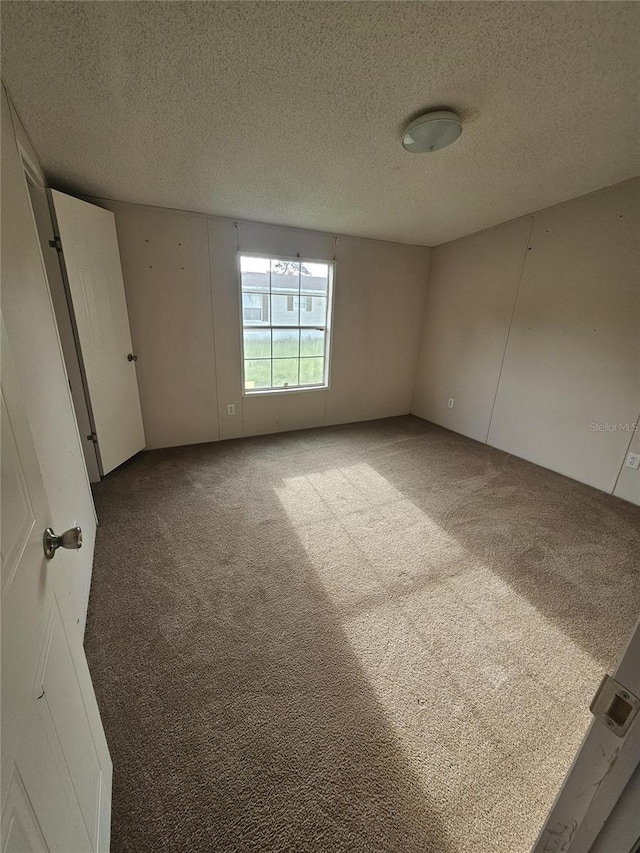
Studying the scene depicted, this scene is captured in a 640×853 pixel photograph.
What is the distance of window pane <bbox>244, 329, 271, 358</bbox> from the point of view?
343 cm

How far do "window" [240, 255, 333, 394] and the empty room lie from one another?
5cm

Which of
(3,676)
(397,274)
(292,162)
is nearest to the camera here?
(3,676)

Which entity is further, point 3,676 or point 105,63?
point 105,63

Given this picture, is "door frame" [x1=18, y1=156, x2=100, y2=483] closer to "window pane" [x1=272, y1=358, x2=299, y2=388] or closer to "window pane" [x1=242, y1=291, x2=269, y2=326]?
"window pane" [x1=242, y1=291, x2=269, y2=326]

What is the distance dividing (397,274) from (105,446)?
3.73 m

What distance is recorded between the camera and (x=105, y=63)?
4.14 feet

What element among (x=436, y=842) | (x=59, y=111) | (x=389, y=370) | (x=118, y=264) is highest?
(x=59, y=111)

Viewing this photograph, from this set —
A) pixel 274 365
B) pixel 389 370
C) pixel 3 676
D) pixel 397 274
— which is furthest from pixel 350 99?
pixel 389 370

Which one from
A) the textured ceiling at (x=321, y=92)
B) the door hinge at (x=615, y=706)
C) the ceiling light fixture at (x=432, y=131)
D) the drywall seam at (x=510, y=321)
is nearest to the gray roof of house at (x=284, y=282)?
the textured ceiling at (x=321, y=92)

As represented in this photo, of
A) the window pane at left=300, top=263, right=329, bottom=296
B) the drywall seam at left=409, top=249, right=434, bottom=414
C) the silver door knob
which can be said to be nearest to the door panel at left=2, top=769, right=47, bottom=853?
the silver door knob

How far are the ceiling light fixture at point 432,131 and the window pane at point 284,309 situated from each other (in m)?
1.91

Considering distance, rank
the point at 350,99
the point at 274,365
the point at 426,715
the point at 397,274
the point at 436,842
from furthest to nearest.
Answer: the point at 397,274, the point at 274,365, the point at 350,99, the point at 426,715, the point at 436,842

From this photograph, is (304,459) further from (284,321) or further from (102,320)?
(102,320)

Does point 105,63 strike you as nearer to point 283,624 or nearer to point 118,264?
point 118,264
